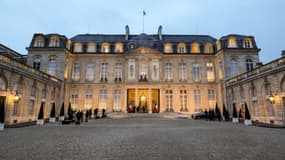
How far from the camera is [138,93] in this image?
26.5 m

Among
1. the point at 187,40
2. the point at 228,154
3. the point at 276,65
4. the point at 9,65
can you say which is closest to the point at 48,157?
the point at 228,154

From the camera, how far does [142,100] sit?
27.2 m

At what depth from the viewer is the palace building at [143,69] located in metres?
24.3

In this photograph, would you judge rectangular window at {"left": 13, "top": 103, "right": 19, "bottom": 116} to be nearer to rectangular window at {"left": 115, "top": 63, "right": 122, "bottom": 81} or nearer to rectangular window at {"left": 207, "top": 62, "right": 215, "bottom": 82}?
rectangular window at {"left": 115, "top": 63, "right": 122, "bottom": 81}

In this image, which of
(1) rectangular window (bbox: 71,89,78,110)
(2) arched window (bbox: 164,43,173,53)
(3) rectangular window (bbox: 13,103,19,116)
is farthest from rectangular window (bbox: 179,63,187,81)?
(3) rectangular window (bbox: 13,103,19,116)

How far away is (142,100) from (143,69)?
4796mm

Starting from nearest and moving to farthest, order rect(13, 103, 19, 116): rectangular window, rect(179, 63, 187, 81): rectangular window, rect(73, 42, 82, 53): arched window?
1. rect(13, 103, 19, 116): rectangular window
2. rect(179, 63, 187, 81): rectangular window
3. rect(73, 42, 82, 53): arched window

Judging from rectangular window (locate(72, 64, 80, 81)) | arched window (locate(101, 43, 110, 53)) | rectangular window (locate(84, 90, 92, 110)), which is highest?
arched window (locate(101, 43, 110, 53))

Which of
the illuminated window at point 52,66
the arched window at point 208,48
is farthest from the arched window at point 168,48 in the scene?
the illuminated window at point 52,66

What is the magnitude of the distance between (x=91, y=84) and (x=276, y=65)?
853 inches

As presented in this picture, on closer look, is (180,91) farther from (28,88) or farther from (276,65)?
(28,88)

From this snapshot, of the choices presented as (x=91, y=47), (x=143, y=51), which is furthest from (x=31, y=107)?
(x=143, y=51)

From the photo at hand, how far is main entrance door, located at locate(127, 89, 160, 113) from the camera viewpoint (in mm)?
25250

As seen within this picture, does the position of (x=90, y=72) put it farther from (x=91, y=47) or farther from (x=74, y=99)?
(x=74, y=99)
